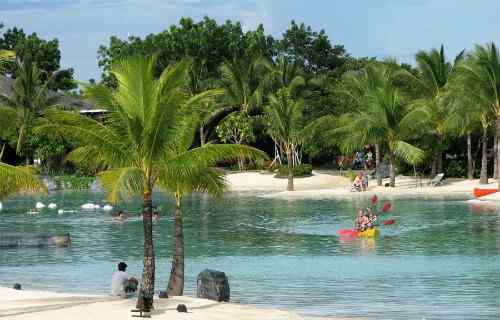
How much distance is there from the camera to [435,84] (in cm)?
5994

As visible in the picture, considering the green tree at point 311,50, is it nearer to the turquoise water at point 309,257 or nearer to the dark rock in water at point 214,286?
the turquoise water at point 309,257

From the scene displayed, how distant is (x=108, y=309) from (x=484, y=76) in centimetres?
3845

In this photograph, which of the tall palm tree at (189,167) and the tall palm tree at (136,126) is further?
the tall palm tree at (189,167)

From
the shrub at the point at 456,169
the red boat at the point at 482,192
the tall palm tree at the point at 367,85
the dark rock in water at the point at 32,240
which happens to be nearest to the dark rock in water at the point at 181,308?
the dark rock in water at the point at 32,240

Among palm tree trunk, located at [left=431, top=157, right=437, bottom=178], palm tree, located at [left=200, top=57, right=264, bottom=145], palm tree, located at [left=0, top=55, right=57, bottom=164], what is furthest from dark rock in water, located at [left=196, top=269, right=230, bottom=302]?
palm tree, located at [left=200, top=57, right=264, bottom=145]

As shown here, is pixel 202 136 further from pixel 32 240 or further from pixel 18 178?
pixel 18 178

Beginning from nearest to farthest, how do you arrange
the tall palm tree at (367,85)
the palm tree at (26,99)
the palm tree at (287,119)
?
the tall palm tree at (367,85)
the palm tree at (287,119)
the palm tree at (26,99)

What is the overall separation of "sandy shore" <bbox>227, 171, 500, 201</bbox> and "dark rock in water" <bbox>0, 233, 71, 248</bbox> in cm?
Answer: 2392

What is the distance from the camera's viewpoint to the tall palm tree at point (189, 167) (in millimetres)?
19016

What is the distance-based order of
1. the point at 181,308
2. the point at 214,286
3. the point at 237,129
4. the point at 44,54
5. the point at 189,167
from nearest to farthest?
the point at 181,308 < the point at 189,167 < the point at 214,286 < the point at 237,129 < the point at 44,54

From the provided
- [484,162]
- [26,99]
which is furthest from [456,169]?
[26,99]

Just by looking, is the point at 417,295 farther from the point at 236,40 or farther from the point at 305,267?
the point at 236,40

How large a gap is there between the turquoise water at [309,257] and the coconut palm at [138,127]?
172 inches

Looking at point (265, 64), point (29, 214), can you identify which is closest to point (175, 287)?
point (29, 214)
